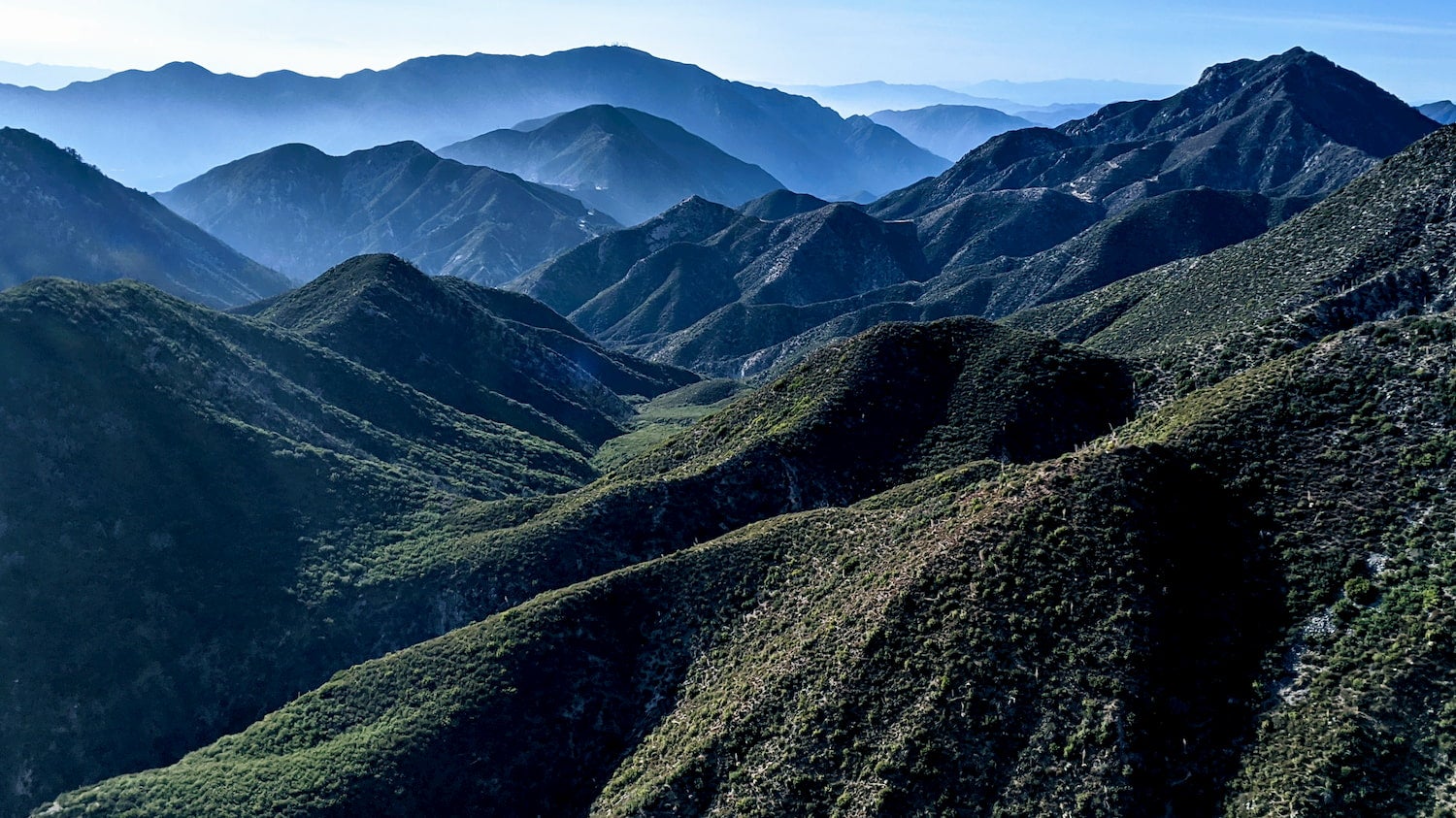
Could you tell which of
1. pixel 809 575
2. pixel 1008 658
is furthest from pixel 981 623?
pixel 809 575

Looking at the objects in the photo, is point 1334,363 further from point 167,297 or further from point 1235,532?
point 167,297

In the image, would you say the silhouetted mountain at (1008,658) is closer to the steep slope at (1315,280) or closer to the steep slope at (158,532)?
the steep slope at (158,532)

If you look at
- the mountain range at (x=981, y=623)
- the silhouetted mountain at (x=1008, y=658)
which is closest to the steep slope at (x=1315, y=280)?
the mountain range at (x=981, y=623)

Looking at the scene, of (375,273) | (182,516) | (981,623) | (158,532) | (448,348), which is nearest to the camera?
(981,623)

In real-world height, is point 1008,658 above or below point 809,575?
above

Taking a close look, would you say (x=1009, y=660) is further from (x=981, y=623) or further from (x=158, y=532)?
(x=158, y=532)

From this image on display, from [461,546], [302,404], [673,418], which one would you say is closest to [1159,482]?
[461,546]

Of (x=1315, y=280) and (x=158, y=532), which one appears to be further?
(x=1315, y=280)
